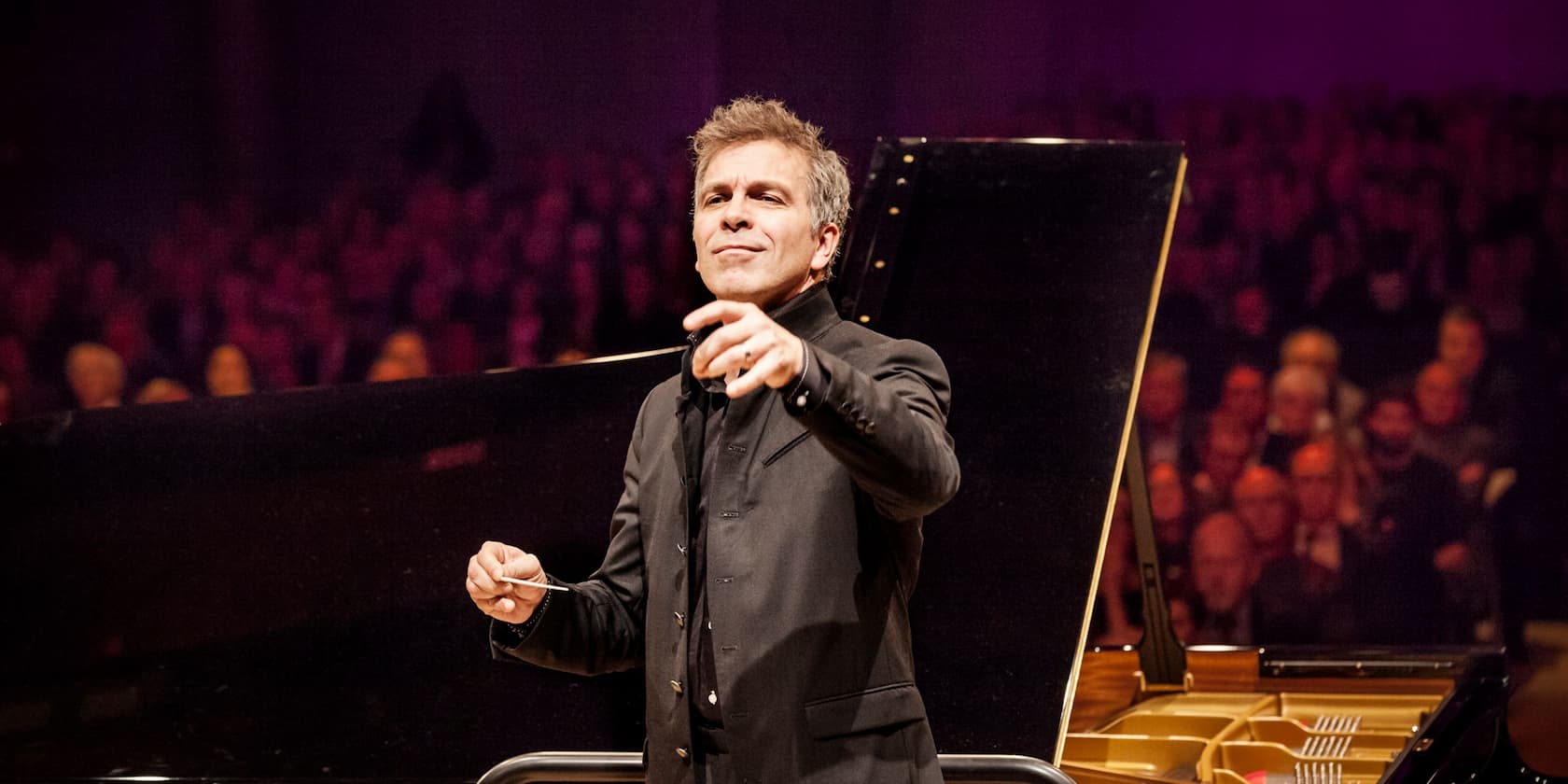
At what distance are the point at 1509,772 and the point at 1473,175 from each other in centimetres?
322

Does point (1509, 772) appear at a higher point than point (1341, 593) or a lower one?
higher

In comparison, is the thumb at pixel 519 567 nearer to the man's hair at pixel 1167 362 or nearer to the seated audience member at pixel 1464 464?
the man's hair at pixel 1167 362

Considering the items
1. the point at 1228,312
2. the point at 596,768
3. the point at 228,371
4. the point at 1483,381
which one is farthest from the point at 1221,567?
the point at 596,768

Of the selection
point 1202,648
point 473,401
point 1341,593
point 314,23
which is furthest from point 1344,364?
point 314,23

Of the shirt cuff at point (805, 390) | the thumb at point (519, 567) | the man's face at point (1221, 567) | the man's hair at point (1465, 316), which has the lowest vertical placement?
the man's face at point (1221, 567)

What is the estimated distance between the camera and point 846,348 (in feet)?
4.63

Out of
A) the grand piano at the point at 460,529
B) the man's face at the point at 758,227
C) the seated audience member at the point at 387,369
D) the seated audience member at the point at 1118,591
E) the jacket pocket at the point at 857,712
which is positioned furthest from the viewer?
the seated audience member at the point at 387,369

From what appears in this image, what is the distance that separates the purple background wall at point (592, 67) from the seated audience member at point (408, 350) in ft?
2.43

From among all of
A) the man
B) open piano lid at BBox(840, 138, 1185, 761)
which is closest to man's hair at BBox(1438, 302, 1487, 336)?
open piano lid at BBox(840, 138, 1185, 761)

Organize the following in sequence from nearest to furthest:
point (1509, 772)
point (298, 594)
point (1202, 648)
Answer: point (298, 594)
point (1509, 772)
point (1202, 648)

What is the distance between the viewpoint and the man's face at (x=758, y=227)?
4.56ft

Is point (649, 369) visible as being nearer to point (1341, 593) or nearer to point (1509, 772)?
point (1509, 772)

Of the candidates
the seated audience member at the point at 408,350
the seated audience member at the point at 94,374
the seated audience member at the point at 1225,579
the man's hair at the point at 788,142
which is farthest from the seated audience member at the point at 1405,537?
the seated audience member at the point at 94,374

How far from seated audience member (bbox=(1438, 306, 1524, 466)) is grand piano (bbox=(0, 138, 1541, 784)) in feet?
8.46
